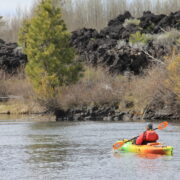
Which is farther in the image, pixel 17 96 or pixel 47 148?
pixel 17 96

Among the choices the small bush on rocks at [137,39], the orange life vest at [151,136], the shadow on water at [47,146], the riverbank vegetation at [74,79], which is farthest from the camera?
the small bush on rocks at [137,39]

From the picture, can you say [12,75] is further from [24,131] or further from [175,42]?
[24,131]

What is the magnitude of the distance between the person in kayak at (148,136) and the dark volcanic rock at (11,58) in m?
39.2

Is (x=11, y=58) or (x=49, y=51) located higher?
(x=11, y=58)

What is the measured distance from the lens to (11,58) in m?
67.1

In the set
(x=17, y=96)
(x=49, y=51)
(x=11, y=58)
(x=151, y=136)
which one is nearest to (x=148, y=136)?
(x=151, y=136)

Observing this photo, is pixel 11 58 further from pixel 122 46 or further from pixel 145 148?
pixel 145 148

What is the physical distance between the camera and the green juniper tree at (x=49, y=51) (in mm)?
50656

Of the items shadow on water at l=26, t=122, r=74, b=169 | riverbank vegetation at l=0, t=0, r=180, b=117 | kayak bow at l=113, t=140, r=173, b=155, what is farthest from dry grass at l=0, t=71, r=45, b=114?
kayak bow at l=113, t=140, r=173, b=155

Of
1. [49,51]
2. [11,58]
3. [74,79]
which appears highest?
[11,58]

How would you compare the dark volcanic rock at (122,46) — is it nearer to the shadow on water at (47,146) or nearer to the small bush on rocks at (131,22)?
the small bush on rocks at (131,22)

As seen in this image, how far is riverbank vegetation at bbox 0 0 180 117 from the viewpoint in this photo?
43.2 meters

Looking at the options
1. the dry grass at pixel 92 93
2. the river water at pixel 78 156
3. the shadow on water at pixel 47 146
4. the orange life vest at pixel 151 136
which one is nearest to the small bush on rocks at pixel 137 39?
the dry grass at pixel 92 93

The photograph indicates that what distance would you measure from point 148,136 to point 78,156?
9.90 ft
